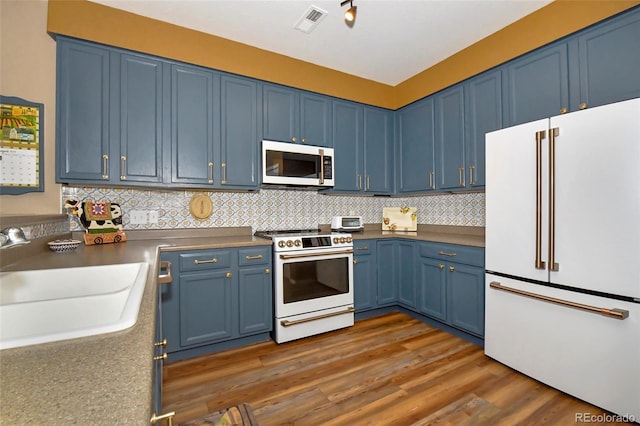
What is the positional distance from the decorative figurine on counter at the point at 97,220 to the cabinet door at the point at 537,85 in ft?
10.9

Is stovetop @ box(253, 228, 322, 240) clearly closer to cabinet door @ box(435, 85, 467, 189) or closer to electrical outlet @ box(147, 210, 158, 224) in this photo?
electrical outlet @ box(147, 210, 158, 224)

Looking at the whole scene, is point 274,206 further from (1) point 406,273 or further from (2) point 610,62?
(2) point 610,62

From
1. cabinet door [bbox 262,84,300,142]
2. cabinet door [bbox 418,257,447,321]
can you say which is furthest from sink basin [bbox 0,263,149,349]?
cabinet door [bbox 418,257,447,321]

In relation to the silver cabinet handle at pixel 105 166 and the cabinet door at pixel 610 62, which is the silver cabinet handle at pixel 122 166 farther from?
the cabinet door at pixel 610 62

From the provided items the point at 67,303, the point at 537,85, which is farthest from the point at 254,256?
the point at 537,85

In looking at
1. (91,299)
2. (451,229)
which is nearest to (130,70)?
(91,299)

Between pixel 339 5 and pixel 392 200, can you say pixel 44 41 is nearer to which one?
pixel 339 5

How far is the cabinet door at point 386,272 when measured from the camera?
9.90 feet

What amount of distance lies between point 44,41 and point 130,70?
0.55 metres

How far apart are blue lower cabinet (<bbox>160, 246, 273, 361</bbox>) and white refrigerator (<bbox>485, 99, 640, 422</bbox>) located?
1844mm

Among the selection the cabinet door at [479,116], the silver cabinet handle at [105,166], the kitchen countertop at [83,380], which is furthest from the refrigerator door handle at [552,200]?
the silver cabinet handle at [105,166]

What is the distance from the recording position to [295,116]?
2895 mm

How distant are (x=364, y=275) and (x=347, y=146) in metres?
1.43

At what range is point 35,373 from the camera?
0.44m
